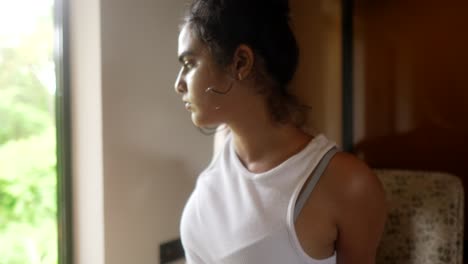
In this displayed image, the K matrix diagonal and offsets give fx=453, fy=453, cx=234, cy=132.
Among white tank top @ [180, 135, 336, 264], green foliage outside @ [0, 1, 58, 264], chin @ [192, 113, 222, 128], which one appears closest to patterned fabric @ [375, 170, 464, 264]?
white tank top @ [180, 135, 336, 264]

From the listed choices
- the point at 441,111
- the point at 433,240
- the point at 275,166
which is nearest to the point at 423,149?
the point at 441,111

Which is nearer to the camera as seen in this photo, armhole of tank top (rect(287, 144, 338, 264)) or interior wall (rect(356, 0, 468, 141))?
armhole of tank top (rect(287, 144, 338, 264))

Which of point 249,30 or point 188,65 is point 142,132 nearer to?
point 188,65

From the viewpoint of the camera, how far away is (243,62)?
861 mm

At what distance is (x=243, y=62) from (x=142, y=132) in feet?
1.83

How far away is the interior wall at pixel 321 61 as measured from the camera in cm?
186

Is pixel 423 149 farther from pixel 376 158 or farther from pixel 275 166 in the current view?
pixel 275 166

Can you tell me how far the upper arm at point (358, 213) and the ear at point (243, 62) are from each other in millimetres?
256

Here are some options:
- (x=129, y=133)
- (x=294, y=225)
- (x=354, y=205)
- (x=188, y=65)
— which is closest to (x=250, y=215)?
(x=294, y=225)

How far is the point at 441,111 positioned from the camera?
1.74 meters

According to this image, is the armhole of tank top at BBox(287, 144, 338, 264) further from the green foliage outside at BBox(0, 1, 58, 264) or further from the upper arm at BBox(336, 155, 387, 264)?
the green foliage outside at BBox(0, 1, 58, 264)

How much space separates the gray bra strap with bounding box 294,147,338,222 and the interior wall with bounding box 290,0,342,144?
96cm

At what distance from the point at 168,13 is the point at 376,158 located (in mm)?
1083

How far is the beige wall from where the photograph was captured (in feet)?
4.05
